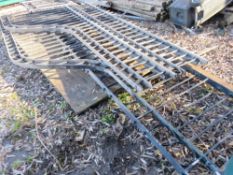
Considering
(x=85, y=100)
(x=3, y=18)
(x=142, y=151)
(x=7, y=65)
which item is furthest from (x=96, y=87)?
(x=3, y=18)

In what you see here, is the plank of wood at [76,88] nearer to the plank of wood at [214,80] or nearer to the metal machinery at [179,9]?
the plank of wood at [214,80]

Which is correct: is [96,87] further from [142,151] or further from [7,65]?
[7,65]

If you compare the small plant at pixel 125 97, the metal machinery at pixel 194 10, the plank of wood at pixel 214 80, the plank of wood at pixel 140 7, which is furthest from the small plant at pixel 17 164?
the plank of wood at pixel 140 7

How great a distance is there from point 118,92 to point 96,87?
A: 1.19 ft

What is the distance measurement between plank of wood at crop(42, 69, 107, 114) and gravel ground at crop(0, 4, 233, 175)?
0.32 feet

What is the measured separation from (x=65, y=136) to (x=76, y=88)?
2.78 ft

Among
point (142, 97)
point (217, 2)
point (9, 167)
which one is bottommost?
point (9, 167)

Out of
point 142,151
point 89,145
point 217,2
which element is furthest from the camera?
point 217,2

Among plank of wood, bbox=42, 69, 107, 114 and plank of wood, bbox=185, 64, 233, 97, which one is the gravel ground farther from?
plank of wood, bbox=185, 64, 233, 97

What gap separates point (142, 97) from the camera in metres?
3.52

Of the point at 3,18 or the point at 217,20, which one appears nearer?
the point at 217,20

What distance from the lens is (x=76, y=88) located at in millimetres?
3904

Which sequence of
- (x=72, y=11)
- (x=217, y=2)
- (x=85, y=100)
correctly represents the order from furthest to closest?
(x=72, y=11) → (x=217, y=2) → (x=85, y=100)

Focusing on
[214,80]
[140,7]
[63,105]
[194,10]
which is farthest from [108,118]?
[140,7]
